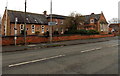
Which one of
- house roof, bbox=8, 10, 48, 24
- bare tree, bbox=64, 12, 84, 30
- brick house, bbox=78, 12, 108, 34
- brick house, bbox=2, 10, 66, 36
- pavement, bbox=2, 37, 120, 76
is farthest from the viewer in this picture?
brick house, bbox=78, 12, 108, 34

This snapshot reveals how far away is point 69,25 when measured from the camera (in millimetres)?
33625

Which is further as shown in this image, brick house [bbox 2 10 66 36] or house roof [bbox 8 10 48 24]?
house roof [bbox 8 10 48 24]

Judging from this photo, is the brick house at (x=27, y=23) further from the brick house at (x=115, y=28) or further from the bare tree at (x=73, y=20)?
the brick house at (x=115, y=28)

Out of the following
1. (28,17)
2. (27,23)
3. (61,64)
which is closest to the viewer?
(61,64)

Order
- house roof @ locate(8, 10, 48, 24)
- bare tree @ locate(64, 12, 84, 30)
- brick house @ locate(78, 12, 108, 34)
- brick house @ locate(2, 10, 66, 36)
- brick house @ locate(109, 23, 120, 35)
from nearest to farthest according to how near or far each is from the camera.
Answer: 1. brick house @ locate(2, 10, 66, 36)
2. house roof @ locate(8, 10, 48, 24)
3. bare tree @ locate(64, 12, 84, 30)
4. brick house @ locate(78, 12, 108, 34)
5. brick house @ locate(109, 23, 120, 35)

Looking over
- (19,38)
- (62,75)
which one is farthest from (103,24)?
(62,75)

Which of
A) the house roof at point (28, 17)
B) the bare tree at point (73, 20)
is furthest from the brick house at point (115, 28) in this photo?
the house roof at point (28, 17)

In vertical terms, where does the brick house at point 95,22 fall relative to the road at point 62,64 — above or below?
above

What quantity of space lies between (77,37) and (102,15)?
2732cm

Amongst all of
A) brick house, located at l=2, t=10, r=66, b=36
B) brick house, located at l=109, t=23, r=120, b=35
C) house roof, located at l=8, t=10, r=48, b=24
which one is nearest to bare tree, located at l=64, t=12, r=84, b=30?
brick house, located at l=2, t=10, r=66, b=36

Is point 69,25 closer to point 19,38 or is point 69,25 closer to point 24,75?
point 19,38

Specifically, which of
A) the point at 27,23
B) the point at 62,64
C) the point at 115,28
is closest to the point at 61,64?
the point at 62,64

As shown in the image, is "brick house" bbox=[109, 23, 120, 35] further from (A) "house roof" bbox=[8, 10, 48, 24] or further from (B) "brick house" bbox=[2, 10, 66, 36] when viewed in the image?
(A) "house roof" bbox=[8, 10, 48, 24]

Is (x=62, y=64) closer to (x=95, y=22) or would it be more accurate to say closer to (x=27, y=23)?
(x=27, y=23)
